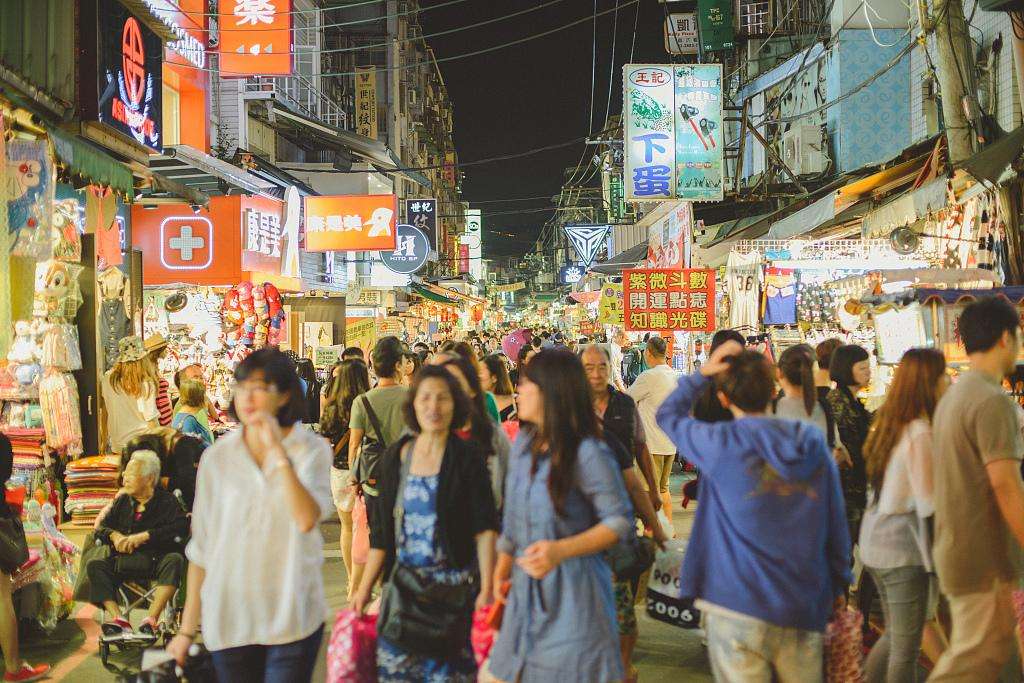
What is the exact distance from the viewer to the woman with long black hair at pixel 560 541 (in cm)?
331

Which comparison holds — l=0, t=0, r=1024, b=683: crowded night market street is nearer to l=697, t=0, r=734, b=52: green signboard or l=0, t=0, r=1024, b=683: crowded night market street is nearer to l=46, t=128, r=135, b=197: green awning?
l=46, t=128, r=135, b=197: green awning

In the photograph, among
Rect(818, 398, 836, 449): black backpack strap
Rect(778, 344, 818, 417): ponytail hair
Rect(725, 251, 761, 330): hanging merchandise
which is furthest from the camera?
Rect(725, 251, 761, 330): hanging merchandise

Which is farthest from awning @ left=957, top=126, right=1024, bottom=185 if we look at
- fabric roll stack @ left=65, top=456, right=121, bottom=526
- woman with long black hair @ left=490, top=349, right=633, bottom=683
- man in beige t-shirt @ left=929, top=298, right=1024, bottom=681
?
fabric roll stack @ left=65, top=456, right=121, bottom=526

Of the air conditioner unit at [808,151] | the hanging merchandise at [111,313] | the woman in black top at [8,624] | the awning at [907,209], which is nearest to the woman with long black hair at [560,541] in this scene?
the woman in black top at [8,624]

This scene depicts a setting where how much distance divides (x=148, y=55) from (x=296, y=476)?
8.88 meters

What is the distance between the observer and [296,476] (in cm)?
343

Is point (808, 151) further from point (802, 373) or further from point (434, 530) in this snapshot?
point (434, 530)

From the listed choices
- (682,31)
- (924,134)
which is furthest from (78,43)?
(682,31)

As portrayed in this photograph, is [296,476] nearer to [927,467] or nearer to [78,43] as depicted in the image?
[927,467]

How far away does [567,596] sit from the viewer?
335cm

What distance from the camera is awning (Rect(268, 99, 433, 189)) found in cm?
2416

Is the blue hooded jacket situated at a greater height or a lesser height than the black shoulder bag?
greater

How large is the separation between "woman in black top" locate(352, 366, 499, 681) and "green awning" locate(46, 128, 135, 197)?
6374mm

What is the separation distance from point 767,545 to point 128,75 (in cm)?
903
